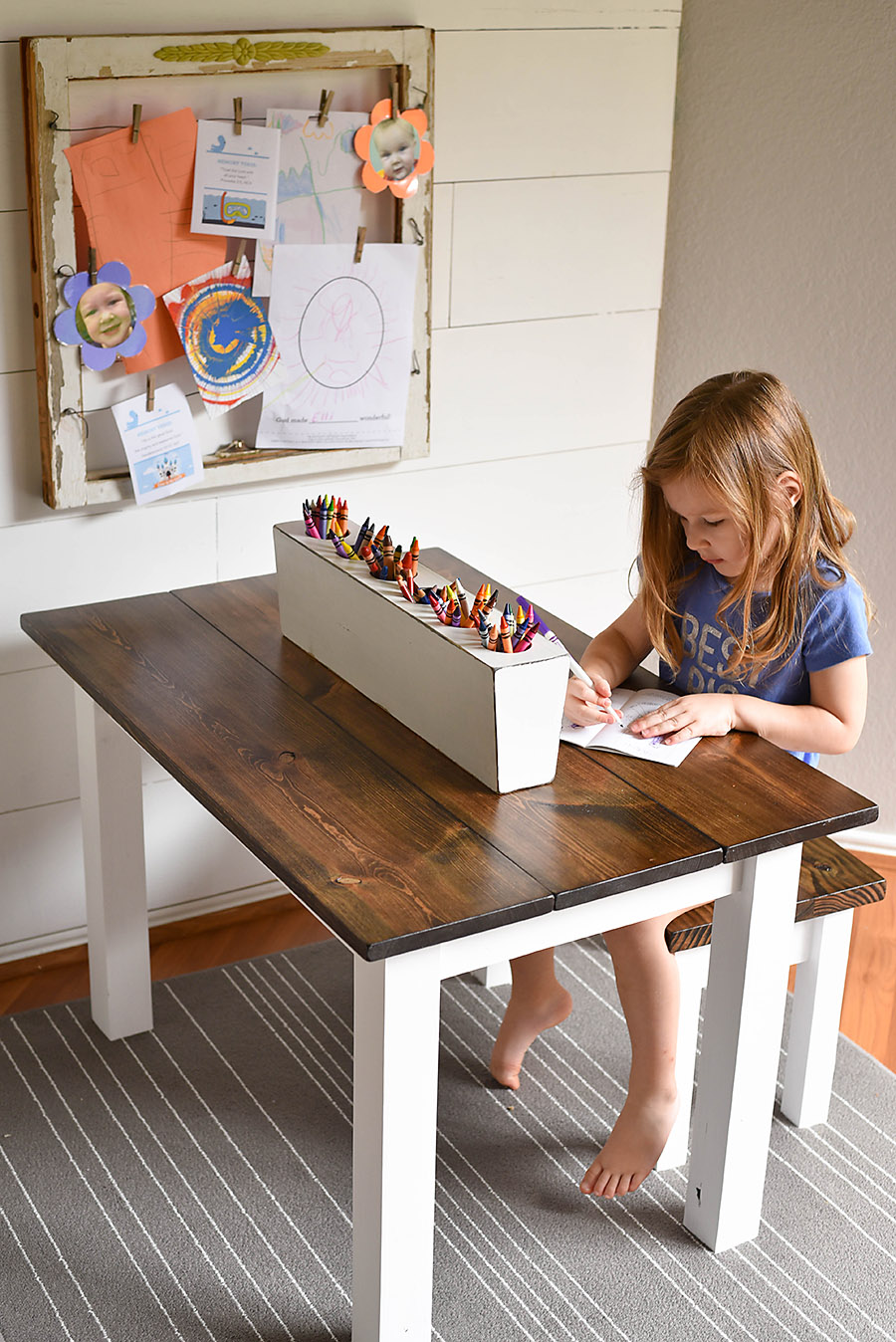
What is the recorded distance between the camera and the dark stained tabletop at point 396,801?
1.50m

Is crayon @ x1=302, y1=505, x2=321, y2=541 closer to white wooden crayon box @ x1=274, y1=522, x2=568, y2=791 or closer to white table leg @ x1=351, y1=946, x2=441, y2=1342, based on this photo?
white wooden crayon box @ x1=274, y1=522, x2=568, y2=791

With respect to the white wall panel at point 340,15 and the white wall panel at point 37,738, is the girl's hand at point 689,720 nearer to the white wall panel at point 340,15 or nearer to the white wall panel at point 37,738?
the white wall panel at point 37,738

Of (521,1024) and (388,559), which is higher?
(388,559)

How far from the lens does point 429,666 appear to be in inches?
68.3

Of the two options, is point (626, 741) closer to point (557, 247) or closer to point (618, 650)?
point (618, 650)

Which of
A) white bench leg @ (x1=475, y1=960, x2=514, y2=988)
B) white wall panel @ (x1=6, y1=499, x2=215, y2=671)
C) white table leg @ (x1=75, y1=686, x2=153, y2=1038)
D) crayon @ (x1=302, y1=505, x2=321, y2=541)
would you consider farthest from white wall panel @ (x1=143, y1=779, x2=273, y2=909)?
crayon @ (x1=302, y1=505, x2=321, y2=541)

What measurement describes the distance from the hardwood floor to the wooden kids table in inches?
23.4

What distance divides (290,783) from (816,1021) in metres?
0.92

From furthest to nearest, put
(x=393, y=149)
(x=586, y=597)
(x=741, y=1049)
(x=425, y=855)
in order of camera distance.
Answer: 1. (x=586, y=597)
2. (x=393, y=149)
3. (x=741, y=1049)
4. (x=425, y=855)

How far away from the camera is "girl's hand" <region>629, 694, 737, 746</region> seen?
1834 mm

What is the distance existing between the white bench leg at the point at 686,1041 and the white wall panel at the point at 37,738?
109 centimetres

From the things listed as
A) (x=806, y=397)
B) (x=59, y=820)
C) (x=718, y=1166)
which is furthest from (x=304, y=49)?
(x=718, y=1166)

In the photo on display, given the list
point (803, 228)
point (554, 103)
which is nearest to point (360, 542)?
point (554, 103)

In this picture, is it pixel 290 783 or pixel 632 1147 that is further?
pixel 632 1147
